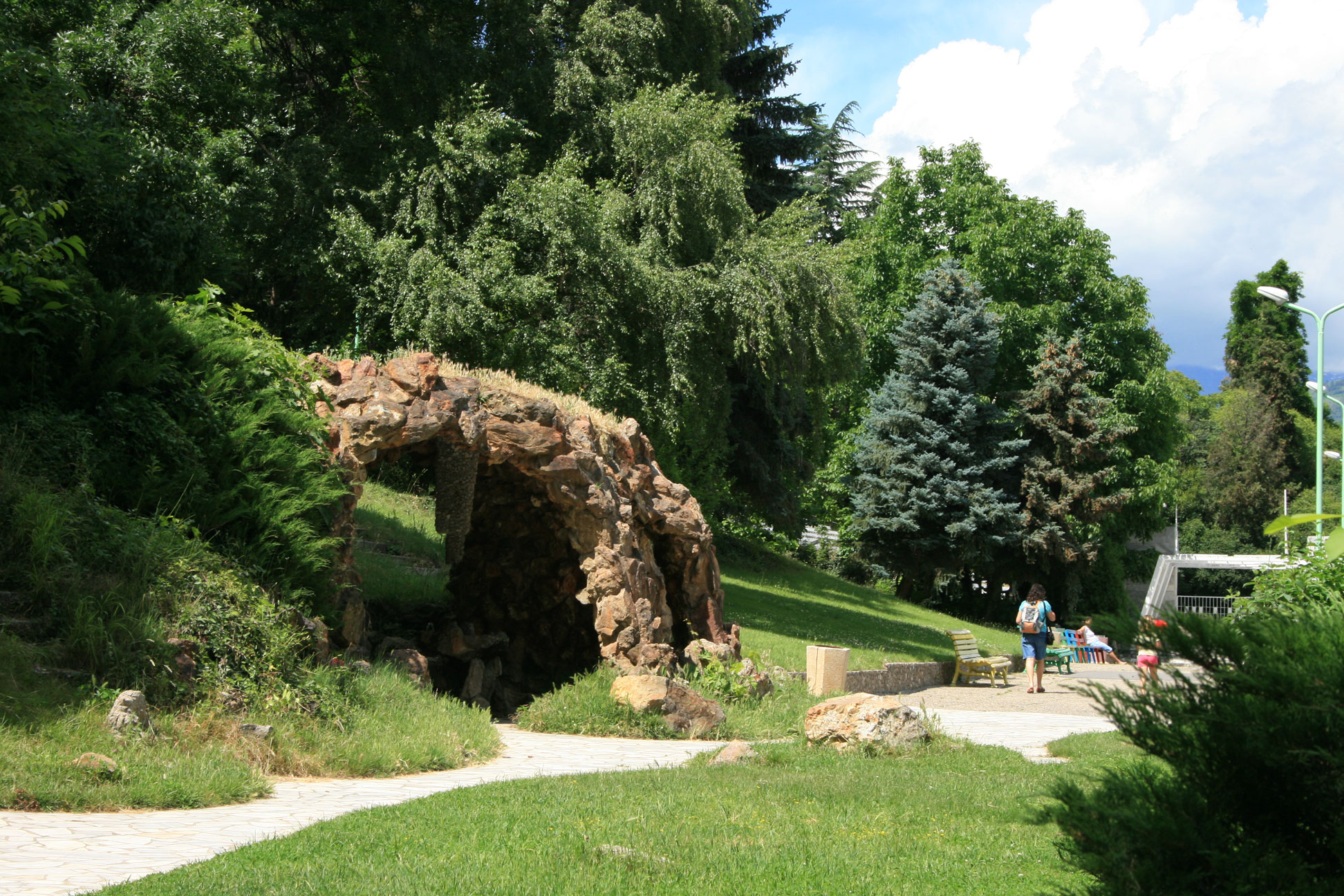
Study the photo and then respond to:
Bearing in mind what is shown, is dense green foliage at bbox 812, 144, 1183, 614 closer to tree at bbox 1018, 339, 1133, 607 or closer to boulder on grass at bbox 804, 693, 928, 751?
tree at bbox 1018, 339, 1133, 607

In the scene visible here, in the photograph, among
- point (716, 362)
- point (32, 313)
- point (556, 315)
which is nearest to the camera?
point (32, 313)

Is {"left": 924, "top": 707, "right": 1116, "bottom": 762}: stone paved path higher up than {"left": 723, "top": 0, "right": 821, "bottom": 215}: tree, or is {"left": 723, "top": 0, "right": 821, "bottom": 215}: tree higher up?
{"left": 723, "top": 0, "right": 821, "bottom": 215}: tree

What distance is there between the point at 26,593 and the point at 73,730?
5.93 ft

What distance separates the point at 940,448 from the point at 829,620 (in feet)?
36.3

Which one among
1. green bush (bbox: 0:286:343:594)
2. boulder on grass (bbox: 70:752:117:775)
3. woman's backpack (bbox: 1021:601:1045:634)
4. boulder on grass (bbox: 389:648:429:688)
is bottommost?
boulder on grass (bbox: 70:752:117:775)

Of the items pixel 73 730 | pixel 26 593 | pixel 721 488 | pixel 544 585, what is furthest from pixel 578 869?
pixel 721 488

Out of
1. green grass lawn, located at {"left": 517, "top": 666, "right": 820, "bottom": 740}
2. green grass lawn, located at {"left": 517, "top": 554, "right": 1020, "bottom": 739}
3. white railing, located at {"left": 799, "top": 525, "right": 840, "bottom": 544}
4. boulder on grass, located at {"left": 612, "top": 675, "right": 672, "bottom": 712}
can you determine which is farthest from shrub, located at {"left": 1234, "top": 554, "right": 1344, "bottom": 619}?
white railing, located at {"left": 799, "top": 525, "right": 840, "bottom": 544}

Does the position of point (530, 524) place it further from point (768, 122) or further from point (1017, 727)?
point (768, 122)

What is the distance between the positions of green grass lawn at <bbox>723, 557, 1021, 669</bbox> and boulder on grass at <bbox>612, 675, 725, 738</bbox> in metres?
4.41

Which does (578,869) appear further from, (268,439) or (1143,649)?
(268,439)

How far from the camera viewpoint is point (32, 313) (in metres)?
9.83

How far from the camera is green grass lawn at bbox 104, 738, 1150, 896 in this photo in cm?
538

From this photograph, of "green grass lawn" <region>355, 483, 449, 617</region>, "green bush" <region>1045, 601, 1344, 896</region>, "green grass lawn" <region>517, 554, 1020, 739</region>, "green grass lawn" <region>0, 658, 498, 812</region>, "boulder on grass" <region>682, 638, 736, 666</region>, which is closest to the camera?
"green bush" <region>1045, 601, 1344, 896</region>

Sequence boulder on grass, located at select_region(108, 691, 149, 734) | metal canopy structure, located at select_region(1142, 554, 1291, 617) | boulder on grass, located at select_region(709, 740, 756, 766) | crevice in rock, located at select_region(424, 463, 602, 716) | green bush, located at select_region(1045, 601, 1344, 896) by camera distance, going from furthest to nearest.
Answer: metal canopy structure, located at select_region(1142, 554, 1291, 617)
crevice in rock, located at select_region(424, 463, 602, 716)
boulder on grass, located at select_region(709, 740, 756, 766)
boulder on grass, located at select_region(108, 691, 149, 734)
green bush, located at select_region(1045, 601, 1344, 896)
